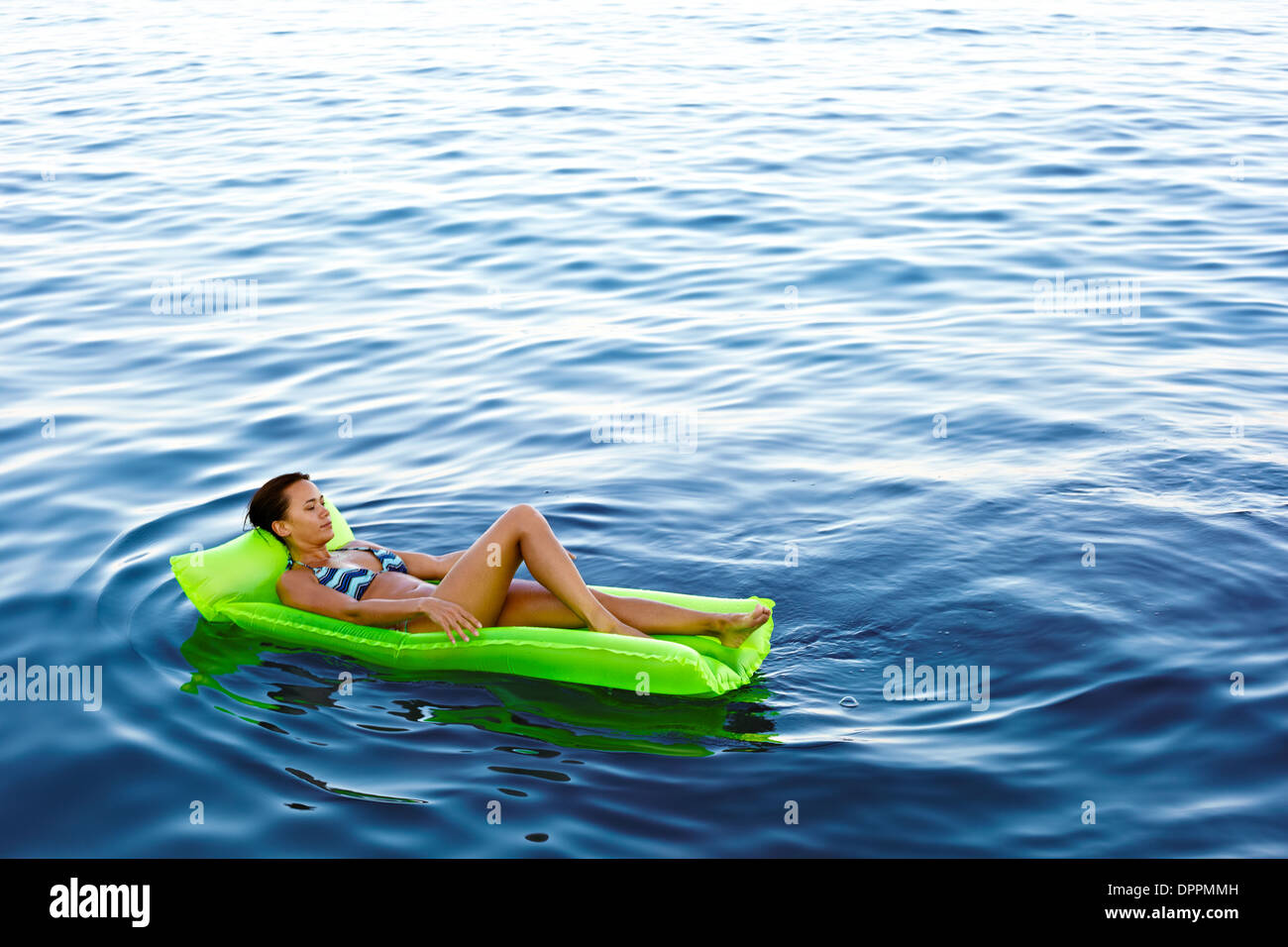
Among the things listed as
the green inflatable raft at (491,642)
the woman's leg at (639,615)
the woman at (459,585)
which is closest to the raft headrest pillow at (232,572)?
the green inflatable raft at (491,642)

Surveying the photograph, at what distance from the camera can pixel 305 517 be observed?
6.07 metres

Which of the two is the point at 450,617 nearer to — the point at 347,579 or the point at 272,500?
the point at 347,579

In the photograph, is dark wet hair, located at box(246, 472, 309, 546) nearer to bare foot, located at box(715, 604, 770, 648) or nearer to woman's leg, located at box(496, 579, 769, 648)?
woman's leg, located at box(496, 579, 769, 648)

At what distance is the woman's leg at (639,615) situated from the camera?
18.3ft

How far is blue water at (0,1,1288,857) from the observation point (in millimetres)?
4902

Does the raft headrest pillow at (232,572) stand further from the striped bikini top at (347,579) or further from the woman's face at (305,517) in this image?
the striped bikini top at (347,579)

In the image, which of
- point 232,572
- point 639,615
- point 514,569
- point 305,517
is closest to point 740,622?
point 639,615

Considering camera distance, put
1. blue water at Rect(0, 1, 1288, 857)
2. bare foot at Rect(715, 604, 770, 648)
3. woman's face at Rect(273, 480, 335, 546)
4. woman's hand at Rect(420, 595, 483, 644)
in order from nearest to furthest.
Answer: blue water at Rect(0, 1, 1288, 857)
bare foot at Rect(715, 604, 770, 648)
woman's hand at Rect(420, 595, 483, 644)
woman's face at Rect(273, 480, 335, 546)

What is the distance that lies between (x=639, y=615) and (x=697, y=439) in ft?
9.18

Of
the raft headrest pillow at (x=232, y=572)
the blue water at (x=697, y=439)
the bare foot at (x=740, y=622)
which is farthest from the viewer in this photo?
the raft headrest pillow at (x=232, y=572)

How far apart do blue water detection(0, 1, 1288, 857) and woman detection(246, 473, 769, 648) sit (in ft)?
0.97

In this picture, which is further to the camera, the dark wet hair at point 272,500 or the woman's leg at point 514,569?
the dark wet hair at point 272,500

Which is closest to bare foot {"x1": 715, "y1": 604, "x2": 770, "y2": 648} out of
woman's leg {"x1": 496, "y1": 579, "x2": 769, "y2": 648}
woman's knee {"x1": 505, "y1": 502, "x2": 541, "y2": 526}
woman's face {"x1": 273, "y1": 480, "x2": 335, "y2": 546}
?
woman's leg {"x1": 496, "y1": 579, "x2": 769, "y2": 648}
